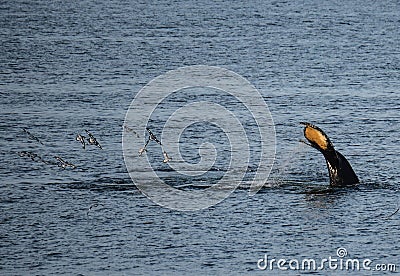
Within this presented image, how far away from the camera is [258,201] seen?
10.8 metres

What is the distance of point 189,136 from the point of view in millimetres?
13469

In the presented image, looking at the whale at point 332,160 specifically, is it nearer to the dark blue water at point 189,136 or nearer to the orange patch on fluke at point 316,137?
the orange patch on fluke at point 316,137

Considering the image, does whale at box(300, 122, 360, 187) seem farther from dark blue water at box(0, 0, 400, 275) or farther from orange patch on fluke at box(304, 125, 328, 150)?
dark blue water at box(0, 0, 400, 275)

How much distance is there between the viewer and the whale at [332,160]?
11219mm

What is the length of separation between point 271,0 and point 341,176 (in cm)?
1691

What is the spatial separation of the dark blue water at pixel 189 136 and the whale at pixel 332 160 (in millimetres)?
156

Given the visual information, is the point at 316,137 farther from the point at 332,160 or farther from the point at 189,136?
the point at 189,136

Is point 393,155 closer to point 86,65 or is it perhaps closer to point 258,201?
point 258,201

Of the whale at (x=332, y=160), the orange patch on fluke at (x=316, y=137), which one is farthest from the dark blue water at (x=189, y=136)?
the orange patch on fluke at (x=316, y=137)

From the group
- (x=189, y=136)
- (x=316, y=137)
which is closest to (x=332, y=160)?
(x=316, y=137)

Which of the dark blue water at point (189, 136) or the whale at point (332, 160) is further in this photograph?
the whale at point (332, 160)

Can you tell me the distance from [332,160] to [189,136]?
8.52 feet

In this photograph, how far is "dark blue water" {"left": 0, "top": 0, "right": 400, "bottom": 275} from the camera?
938 centimetres

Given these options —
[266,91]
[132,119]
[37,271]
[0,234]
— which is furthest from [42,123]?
[37,271]
